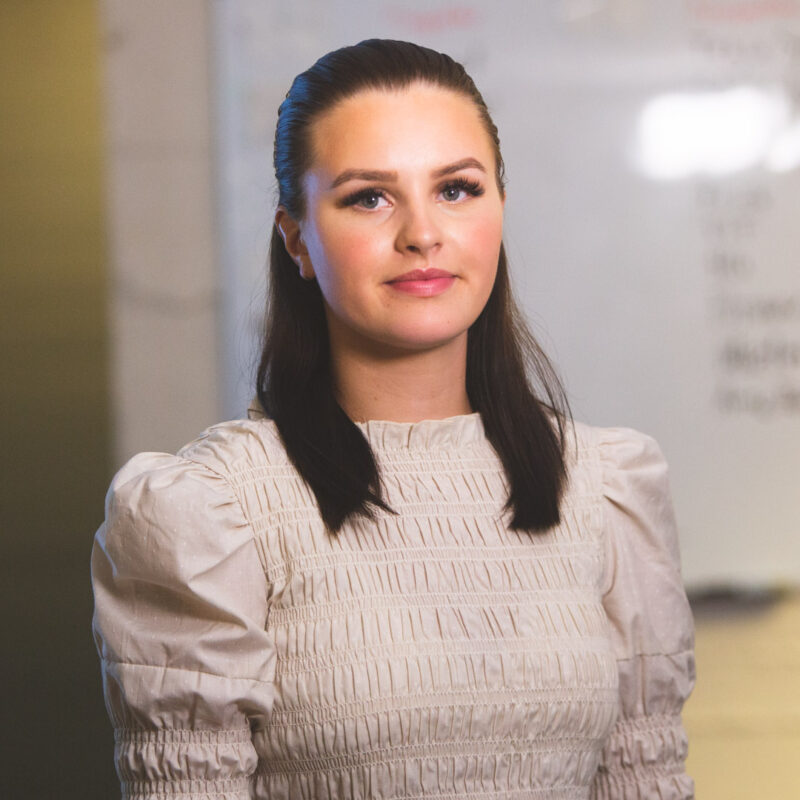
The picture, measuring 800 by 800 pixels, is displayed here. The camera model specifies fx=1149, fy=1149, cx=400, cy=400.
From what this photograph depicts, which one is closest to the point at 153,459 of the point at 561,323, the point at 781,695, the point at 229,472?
the point at 229,472

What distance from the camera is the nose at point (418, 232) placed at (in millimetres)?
1013

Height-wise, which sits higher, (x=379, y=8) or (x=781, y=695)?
(x=379, y=8)

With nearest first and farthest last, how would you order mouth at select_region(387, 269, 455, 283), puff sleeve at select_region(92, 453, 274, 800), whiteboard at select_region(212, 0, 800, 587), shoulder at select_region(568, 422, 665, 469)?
puff sleeve at select_region(92, 453, 274, 800) < mouth at select_region(387, 269, 455, 283) < shoulder at select_region(568, 422, 665, 469) < whiteboard at select_region(212, 0, 800, 587)

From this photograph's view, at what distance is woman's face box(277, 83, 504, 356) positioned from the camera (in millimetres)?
1027

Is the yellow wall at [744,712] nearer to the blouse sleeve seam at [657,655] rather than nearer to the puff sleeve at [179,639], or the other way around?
the blouse sleeve seam at [657,655]

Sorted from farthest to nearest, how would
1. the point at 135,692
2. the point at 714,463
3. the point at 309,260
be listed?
the point at 714,463, the point at 309,260, the point at 135,692

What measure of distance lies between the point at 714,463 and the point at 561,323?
35 centimetres

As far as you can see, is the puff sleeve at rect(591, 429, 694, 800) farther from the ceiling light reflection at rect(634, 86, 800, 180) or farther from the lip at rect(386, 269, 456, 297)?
the ceiling light reflection at rect(634, 86, 800, 180)

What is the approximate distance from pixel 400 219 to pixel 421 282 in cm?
6

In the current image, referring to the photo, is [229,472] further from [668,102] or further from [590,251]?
[668,102]

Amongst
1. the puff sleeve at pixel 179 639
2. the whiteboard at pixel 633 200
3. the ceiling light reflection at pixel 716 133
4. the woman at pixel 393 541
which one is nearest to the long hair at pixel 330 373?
the woman at pixel 393 541

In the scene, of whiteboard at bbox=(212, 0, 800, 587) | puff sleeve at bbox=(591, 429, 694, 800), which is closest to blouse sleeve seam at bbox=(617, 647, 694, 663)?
puff sleeve at bbox=(591, 429, 694, 800)

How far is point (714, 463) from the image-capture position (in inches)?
76.1

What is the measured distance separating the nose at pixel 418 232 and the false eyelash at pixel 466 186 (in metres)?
0.04
